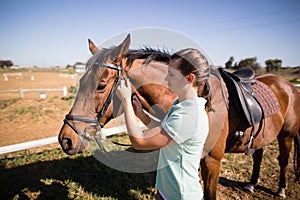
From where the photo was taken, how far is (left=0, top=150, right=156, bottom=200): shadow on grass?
2.96 metres

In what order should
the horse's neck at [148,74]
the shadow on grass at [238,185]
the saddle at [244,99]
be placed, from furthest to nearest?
1. the shadow on grass at [238,185]
2. the saddle at [244,99]
3. the horse's neck at [148,74]

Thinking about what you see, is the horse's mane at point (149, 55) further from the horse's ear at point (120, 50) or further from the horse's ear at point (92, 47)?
the horse's ear at point (92, 47)

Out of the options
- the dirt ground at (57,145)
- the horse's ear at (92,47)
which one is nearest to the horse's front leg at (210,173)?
the dirt ground at (57,145)

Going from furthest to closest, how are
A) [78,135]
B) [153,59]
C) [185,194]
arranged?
[153,59] < [78,135] < [185,194]

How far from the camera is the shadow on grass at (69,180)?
9.73 feet

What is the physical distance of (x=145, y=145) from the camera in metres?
1.34

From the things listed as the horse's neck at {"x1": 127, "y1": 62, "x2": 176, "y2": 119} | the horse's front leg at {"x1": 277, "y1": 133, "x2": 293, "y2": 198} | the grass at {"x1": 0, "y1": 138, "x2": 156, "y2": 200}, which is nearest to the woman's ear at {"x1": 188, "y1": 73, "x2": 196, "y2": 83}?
the horse's neck at {"x1": 127, "y1": 62, "x2": 176, "y2": 119}

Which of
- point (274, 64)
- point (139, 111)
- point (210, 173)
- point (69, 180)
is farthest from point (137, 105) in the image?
point (274, 64)

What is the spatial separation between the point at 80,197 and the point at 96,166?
0.98 metres

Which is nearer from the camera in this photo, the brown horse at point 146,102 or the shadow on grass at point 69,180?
the brown horse at point 146,102

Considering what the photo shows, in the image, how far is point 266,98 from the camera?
2.88 metres

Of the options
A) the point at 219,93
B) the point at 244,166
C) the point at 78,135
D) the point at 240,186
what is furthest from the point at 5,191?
the point at 244,166

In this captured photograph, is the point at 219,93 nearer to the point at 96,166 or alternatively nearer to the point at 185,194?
the point at 185,194

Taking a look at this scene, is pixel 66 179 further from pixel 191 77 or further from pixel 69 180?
pixel 191 77
